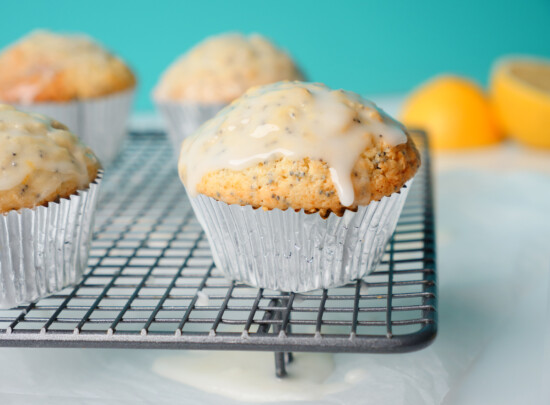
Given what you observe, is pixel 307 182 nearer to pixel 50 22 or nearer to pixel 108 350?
pixel 108 350

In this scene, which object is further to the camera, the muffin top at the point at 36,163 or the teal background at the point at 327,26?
the teal background at the point at 327,26

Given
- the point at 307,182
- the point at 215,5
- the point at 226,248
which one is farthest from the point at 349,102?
the point at 215,5

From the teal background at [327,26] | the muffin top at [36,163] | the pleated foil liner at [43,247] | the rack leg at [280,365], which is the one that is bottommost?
the teal background at [327,26]

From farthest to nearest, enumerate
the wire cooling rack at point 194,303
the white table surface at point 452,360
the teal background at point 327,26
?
the teal background at point 327,26, the white table surface at point 452,360, the wire cooling rack at point 194,303

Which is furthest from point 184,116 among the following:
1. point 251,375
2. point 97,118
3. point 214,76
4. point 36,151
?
point 251,375

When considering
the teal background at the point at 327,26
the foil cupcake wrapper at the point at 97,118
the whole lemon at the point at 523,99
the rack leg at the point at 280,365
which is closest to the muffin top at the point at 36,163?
the rack leg at the point at 280,365

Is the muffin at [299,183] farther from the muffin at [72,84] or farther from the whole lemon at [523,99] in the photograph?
the whole lemon at [523,99]

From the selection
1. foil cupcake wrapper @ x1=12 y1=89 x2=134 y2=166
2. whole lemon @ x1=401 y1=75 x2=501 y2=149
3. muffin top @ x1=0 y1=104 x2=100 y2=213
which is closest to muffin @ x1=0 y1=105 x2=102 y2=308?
muffin top @ x1=0 y1=104 x2=100 y2=213
